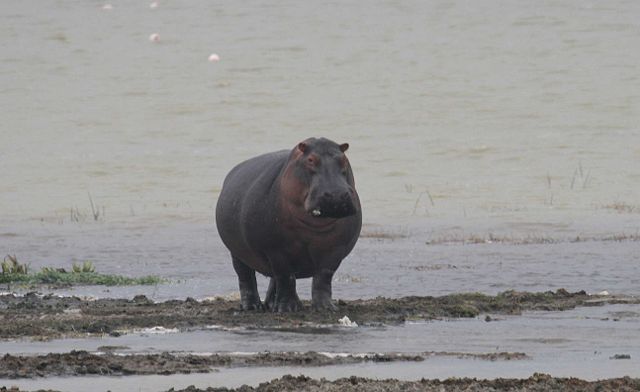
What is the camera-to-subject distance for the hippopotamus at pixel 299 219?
11.4 metres

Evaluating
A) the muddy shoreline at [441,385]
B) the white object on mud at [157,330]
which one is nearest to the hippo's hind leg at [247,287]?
the white object on mud at [157,330]

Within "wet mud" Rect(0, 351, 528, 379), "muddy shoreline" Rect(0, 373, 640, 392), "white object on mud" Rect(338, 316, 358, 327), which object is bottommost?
"white object on mud" Rect(338, 316, 358, 327)

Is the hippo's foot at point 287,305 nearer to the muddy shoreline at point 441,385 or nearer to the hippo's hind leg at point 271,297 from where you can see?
the hippo's hind leg at point 271,297

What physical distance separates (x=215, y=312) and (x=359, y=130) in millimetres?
18407

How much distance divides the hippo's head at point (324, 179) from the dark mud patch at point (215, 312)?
28.9 inches

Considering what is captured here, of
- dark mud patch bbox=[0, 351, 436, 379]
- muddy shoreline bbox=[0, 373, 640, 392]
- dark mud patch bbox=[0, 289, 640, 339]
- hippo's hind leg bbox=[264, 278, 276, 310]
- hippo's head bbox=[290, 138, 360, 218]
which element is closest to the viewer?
muddy shoreline bbox=[0, 373, 640, 392]

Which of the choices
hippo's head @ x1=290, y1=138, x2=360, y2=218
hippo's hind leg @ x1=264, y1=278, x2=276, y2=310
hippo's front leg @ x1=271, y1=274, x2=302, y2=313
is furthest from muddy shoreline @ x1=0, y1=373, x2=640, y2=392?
hippo's hind leg @ x1=264, y1=278, x2=276, y2=310

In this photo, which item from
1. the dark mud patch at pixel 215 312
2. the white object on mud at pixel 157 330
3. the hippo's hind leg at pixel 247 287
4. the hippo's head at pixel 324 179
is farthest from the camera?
the hippo's hind leg at pixel 247 287

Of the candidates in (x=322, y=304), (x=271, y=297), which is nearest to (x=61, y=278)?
(x=271, y=297)

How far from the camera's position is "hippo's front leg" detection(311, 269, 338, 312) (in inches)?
467

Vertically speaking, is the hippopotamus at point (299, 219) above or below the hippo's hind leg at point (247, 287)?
above

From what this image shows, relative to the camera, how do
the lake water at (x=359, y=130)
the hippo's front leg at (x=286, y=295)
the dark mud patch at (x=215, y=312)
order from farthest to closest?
the lake water at (x=359, y=130) → the hippo's front leg at (x=286, y=295) → the dark mud patch at (x=215, y=312)

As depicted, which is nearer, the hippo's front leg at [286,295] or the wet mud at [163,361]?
the wet mud at [163,361]

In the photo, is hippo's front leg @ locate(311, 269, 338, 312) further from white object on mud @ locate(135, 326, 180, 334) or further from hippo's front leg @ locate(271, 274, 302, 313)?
white object on mud @ locate(135, 326, 180, 334)
